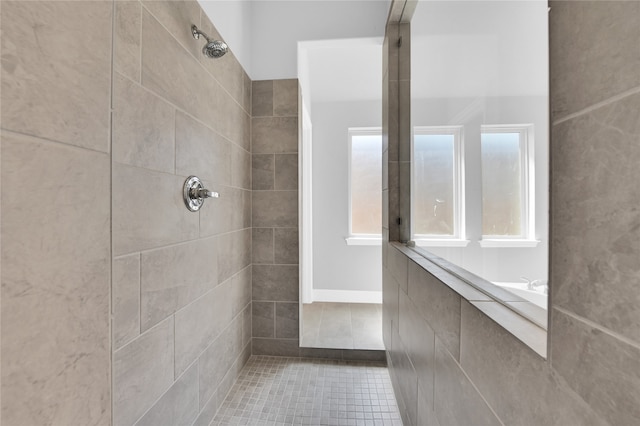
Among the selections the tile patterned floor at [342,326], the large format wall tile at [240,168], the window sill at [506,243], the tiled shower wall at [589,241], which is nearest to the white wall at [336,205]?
the tile patterned floor at [342,326]

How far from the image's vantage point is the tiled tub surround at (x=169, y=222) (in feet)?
2.37

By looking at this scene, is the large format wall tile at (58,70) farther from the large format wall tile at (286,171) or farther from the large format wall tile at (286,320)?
the large format wall tile at (286,320)

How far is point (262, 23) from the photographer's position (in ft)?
5.66

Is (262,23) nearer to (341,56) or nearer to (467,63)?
(341,56)

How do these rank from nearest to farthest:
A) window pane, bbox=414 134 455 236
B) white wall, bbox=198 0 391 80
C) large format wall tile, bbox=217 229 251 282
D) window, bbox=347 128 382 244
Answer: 1. window pane, bbox=414 134 455 236
2. large format wall tile, bbox=217 229 251 282
3. white wall, bbox=198 0 391 80
4. window, bbox=347 128 382 244

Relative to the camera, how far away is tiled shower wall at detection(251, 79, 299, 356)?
5.70ft

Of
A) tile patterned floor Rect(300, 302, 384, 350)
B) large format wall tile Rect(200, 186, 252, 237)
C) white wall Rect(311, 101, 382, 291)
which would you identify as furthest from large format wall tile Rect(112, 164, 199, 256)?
white wall Rect(311, 101, 382, 291)

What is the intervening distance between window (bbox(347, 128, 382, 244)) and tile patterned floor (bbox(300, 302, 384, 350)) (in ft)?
2.66

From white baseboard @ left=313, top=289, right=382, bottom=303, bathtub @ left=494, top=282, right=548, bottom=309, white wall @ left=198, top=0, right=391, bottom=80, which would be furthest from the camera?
white baseboard @ left=313, top=289, right=382, bottom=303

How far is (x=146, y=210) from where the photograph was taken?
2.63 feet

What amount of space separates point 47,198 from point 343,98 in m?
2.83

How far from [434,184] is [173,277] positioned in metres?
1.13

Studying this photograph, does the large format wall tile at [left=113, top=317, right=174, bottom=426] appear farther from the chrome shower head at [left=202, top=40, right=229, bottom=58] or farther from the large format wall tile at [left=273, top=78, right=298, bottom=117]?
the large format wall tile at [left=273, top=78, right=298, bottom=117]

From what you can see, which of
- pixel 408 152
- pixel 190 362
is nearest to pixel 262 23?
pixel 408 152
